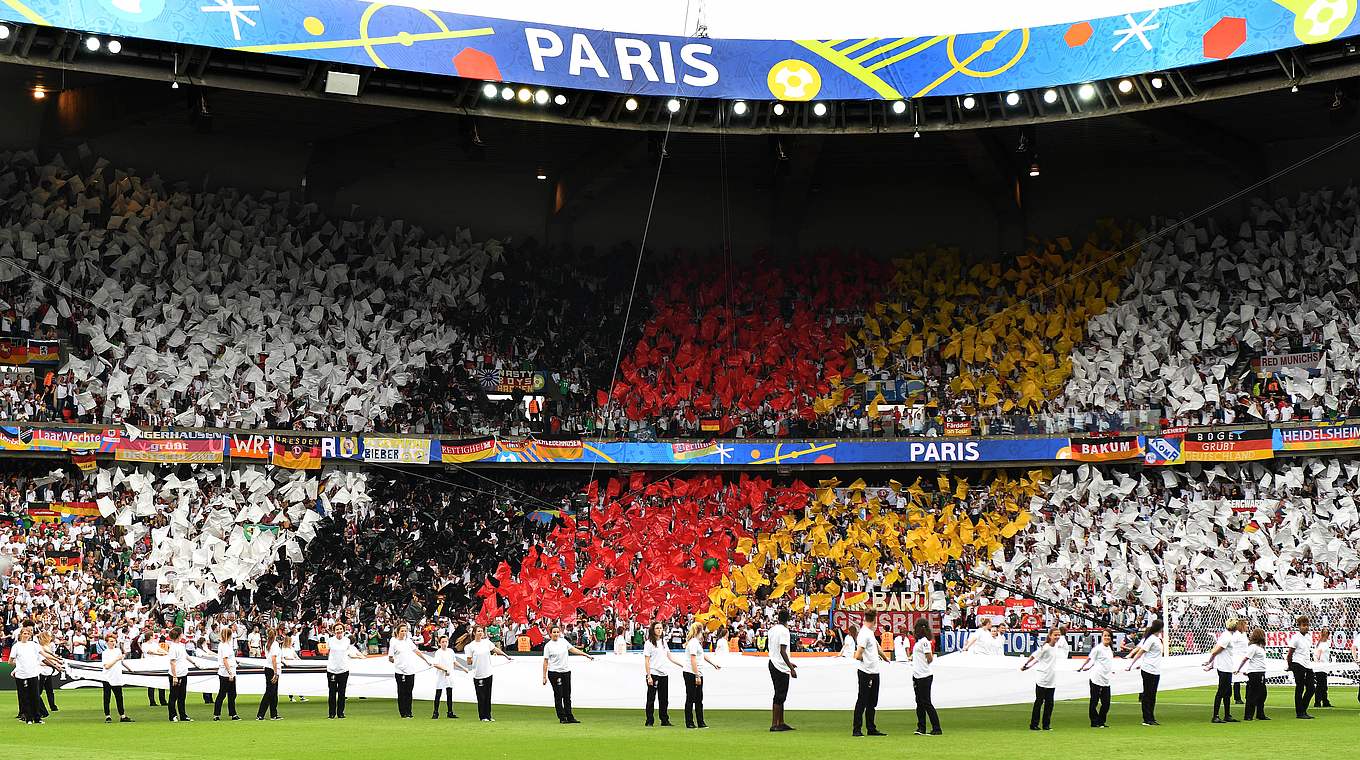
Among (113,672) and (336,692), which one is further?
(336,692)

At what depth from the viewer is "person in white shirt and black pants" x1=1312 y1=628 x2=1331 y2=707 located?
70.4 ft

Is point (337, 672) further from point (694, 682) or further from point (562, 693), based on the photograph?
point (694, 682)

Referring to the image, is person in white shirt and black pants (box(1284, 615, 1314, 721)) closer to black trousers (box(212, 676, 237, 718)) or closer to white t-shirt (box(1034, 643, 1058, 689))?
white t-shirt (box(1034, 643, 1058, 689))

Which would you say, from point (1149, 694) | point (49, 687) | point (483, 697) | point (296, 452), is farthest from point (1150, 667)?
point (296, 452)

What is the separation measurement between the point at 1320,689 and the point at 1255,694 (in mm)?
2657

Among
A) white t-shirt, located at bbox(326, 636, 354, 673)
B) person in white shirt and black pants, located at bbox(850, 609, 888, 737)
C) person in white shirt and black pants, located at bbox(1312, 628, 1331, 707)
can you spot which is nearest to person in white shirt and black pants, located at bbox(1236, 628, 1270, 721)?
person in white shirt and black pants, located at bbox(1312, 628, 1331, 707)

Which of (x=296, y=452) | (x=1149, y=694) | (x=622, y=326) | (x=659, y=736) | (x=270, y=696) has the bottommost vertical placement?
(x=659, y=736)

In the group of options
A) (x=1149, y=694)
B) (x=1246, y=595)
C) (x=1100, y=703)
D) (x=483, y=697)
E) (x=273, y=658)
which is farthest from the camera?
(x=1246, y=595)

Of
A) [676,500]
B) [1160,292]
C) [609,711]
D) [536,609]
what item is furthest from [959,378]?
[609,711]

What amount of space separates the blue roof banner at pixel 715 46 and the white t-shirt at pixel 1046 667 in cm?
1873

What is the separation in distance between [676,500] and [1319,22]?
70.4 ft

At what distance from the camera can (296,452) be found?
129 feet

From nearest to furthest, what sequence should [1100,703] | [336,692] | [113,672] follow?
[1100,703] → [113,672] → [336,692]

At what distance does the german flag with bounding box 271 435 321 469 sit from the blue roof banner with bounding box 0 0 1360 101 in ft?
37.6
